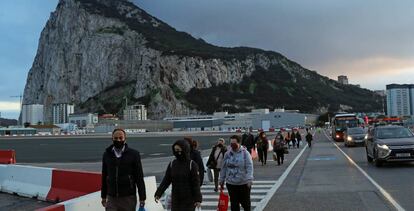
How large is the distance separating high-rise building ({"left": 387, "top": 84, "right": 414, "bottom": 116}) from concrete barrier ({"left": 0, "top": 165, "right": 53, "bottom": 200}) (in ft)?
416

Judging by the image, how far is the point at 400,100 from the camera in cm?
13500

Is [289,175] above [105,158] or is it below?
below

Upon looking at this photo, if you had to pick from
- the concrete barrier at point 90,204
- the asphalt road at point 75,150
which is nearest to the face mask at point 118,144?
the concrete barrier at point 90,204

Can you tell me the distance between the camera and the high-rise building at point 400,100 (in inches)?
5148

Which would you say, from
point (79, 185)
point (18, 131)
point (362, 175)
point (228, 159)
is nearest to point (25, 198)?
point (79, 185)

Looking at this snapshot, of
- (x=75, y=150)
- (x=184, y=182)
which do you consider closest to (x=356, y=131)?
(x=75, y=150)

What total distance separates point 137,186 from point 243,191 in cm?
257

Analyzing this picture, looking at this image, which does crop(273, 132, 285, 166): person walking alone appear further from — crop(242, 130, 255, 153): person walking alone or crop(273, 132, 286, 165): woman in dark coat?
crop(242, 130, 255, 153): person walking alone

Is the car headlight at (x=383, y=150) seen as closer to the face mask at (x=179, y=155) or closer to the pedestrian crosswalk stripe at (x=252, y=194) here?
the pedestrian crosswalk stripe at (x=252, y=194)

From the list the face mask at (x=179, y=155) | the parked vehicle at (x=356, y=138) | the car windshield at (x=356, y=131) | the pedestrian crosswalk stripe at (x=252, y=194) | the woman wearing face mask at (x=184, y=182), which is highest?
the face mask at (x=179, y=155)

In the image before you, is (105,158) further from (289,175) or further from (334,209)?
(289,175)

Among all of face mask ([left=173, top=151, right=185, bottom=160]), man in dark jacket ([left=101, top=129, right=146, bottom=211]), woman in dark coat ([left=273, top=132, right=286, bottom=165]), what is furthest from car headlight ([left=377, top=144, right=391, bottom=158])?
man in dark jacket ([left=101, top=129, right=146, bottom=211])

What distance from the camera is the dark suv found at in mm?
18984

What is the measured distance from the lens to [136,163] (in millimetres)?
6898
